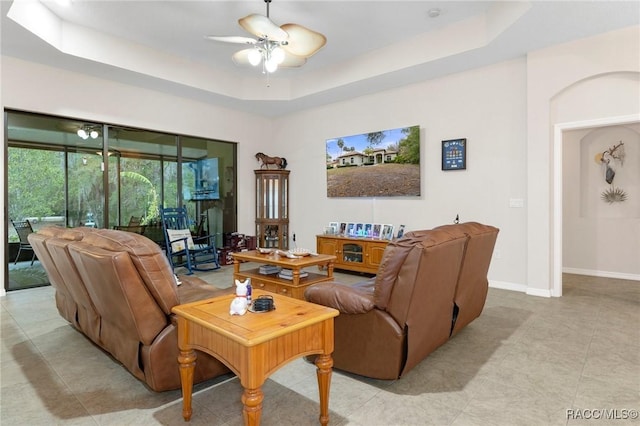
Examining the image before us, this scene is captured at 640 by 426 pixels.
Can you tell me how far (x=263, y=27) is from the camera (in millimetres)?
3082

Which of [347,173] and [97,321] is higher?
[347,173]

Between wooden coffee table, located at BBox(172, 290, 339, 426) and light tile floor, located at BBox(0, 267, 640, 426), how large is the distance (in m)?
0.28

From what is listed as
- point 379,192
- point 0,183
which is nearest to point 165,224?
point 0,183

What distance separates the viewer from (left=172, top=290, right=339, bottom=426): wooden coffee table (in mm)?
1399

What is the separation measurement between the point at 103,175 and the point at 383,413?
5.14 m

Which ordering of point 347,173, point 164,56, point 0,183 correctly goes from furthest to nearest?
point 347,173
point 164,56
point 0,183

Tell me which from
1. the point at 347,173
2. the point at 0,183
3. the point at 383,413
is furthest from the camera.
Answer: the point at 347,173

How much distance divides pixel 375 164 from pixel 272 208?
91.6 inches

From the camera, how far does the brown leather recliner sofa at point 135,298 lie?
184 cm

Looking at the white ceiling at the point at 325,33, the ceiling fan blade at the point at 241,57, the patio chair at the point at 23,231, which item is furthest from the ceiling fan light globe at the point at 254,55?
the patio chair at the point at 23,231

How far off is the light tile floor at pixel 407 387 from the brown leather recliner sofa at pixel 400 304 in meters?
0.17

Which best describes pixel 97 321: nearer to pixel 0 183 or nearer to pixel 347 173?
pixel 0 183

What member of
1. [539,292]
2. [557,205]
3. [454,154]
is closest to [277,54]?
[454,154]

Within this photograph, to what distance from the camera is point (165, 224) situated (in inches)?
222
